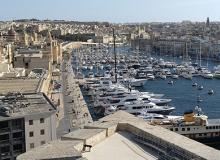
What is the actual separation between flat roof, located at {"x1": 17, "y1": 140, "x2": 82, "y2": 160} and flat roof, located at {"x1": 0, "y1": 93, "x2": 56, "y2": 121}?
14.9 ft

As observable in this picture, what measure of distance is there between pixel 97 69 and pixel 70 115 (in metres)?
27.4

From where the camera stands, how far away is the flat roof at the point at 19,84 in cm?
2312

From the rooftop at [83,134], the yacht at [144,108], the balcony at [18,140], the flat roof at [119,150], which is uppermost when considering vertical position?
the rooftop at [83,134]

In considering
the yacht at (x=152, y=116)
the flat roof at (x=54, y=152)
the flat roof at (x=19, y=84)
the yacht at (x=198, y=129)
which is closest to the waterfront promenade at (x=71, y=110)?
the flat roof at (x=19, y=84)

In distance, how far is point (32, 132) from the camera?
49.6 ft

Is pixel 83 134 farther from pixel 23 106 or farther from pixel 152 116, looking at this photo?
pixel 152 116

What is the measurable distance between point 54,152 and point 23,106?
6241 mm

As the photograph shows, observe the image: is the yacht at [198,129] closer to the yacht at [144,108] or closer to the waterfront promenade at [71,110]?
the waterfront promenade at [71,110]

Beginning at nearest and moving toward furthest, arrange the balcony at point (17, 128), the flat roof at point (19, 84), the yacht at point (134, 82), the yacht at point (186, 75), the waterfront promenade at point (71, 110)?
the balcony at point (17, 128), the waterfront promenade at point (71, 110), the flat roof at point (19, 84), the yacht at point (134, 82), the yacht at point (186, 75)

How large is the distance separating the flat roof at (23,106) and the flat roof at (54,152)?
455cm

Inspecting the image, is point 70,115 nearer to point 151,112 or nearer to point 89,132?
point 151,112

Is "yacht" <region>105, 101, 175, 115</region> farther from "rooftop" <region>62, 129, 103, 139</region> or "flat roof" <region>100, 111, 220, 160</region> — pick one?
"rooftop" <region>62, 129, 103, 139</region>

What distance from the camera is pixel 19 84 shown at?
80.5ft

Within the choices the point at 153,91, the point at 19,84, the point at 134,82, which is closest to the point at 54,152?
the point at 19,84
